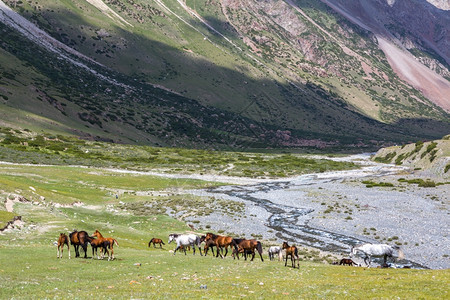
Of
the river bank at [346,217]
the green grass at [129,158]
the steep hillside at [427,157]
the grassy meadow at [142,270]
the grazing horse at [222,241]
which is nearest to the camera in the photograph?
the grassy meadow at [142,270]

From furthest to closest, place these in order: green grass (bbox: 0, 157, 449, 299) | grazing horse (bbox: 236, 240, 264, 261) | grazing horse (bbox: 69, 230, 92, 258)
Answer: grazing horse (bbox: 236, 240, 264, 261)
grazing horse (bbox: 69, 230, 92, 258)
green grass (bbox: 0, 157, 449, 299)

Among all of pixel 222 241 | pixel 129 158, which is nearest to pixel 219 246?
pixel 222 241

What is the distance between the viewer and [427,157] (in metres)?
113

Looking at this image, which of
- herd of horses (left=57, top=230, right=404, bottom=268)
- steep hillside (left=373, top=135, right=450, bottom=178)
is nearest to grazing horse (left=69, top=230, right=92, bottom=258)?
herd of horses (left=57, top=230, right=404, bottom=268)

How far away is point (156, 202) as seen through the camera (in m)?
64.4

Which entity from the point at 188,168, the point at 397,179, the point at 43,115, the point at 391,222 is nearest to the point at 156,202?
the point at 391,222

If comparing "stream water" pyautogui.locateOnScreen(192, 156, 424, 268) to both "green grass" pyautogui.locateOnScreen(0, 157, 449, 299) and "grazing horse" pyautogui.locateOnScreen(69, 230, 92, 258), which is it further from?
"grazing horse" pyautogui.locateOnScreen(69, 230, 92, 258)

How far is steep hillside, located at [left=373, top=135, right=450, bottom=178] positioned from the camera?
322 ft

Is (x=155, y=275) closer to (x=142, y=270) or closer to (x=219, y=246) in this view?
(x=142, y=270)

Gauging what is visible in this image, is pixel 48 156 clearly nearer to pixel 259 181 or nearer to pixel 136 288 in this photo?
pixel 259 181

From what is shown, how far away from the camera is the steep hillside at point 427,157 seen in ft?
322

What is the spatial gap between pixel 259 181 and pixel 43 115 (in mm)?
88119

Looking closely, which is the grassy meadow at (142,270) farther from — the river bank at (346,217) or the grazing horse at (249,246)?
the river bank at (346,217)

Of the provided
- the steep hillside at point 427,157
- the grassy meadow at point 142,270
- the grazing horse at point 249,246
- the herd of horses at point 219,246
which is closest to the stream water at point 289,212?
the herd of horses at point 219,246
